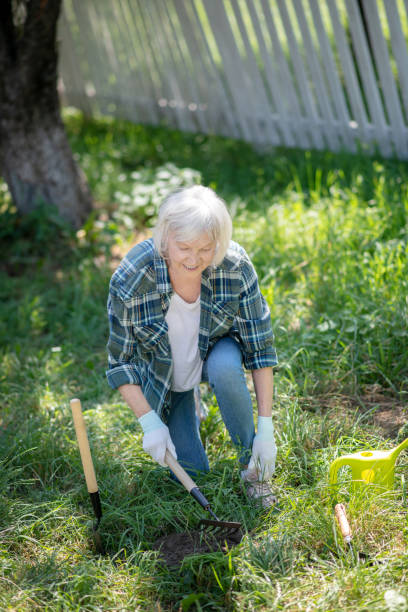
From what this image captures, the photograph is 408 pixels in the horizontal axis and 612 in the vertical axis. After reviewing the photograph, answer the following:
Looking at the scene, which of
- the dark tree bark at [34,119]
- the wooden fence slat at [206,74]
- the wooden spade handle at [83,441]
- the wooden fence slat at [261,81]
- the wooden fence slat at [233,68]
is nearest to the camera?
the wooden spade handle at [83,441]

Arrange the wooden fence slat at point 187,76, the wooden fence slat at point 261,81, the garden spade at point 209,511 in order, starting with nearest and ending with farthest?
the garden spade at point 209,511 < the wooden fence slat at point 261,81 < the wooden fence slat at point 187,76

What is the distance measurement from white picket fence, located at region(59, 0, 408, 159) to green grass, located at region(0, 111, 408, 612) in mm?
373

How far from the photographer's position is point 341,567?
1.82 m

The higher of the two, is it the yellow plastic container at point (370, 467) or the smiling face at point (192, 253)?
the smiling face at point (192, 253)

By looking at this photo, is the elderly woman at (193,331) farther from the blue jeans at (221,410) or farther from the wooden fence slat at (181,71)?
the wooden fence slat at (181,71)

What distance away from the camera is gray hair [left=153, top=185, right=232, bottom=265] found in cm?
193

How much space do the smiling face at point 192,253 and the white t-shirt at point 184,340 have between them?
0.17m

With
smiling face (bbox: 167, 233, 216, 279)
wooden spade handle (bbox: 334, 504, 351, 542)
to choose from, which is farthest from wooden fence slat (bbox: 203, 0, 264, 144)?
wooden spade handle (bbox: 334, 504, 351, 542)

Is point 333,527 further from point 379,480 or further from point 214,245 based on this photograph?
point 214,245

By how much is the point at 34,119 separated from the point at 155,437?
9.38 ft

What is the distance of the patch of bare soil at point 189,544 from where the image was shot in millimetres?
1959

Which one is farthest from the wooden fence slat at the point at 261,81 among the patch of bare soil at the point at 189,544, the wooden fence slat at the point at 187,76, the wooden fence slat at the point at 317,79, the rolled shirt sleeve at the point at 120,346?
the patch of bare soil at the point at 189,544

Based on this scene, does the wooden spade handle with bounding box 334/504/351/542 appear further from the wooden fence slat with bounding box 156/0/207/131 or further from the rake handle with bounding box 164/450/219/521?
the wooden fence slat with bounding box 156/0/207/131

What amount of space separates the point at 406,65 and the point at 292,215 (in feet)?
4.51
